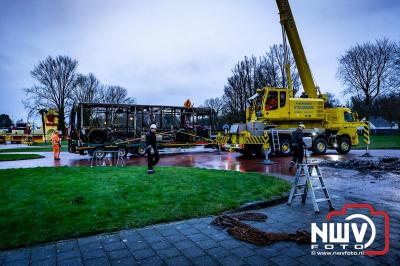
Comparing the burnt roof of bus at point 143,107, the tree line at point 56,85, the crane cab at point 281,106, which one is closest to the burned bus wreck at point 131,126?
the burnt roof of bus at point 143,107

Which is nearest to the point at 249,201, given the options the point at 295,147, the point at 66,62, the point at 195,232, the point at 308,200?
the point at 308,200

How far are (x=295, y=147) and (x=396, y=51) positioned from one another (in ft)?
107

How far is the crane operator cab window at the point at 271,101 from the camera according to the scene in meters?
17.5

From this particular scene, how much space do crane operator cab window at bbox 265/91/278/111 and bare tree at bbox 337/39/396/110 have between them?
32.3 meters

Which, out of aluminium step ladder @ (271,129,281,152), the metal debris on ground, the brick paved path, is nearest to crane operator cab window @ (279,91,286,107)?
aluminium step ladder @ (271,129,281,152)

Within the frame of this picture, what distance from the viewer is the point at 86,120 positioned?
1750 centimetres

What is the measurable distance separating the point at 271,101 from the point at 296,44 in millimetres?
4681

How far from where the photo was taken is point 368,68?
140 ft

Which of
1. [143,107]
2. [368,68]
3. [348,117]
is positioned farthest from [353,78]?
[143,107]

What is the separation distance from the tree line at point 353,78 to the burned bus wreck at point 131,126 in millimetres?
14628

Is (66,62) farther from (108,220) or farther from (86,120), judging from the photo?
(108,220)

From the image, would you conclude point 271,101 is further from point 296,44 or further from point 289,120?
point 296,44

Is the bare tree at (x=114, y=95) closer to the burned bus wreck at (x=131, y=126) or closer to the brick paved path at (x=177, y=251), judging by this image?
the burned bus wreck at (x=131, y=126)

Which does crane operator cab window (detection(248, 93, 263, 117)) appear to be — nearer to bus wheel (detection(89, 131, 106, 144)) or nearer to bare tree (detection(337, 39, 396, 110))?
bus wheel (detection(89, 131, 106, 144))
